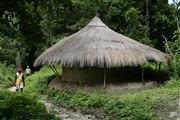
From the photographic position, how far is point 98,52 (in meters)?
18.3

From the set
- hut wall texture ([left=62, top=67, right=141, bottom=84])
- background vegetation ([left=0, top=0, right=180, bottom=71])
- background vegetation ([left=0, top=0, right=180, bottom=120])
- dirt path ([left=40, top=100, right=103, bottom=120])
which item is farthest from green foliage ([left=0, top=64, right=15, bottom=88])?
dirt path ([left=40, top=100, right=103, bottom=120])

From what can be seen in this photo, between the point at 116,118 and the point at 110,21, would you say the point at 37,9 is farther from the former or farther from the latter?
the point at 110,21

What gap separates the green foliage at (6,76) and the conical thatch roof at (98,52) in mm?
5951

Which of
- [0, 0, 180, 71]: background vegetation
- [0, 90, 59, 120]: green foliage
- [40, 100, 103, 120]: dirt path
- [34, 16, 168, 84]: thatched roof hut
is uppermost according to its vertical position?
[0, 0, 180, 71]: background vegetation

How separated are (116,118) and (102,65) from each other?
560 centimetres

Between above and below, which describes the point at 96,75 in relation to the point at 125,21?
below

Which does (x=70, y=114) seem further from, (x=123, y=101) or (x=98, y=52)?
(x=98, y=52)

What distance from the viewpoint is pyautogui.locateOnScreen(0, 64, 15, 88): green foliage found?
25361mm

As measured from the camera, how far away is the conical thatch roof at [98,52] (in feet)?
59.1

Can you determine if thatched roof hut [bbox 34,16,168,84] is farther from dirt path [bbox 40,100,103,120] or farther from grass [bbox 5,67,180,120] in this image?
dirt path [bbox 40,100,103,120]

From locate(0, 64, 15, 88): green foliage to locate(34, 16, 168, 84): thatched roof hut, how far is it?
5.87 m

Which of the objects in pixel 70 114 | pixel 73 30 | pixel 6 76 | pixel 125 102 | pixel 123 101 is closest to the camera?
pixel 70 114

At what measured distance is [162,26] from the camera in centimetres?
2756

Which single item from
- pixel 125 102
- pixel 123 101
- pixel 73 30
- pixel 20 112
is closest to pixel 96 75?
pixel 123 101
